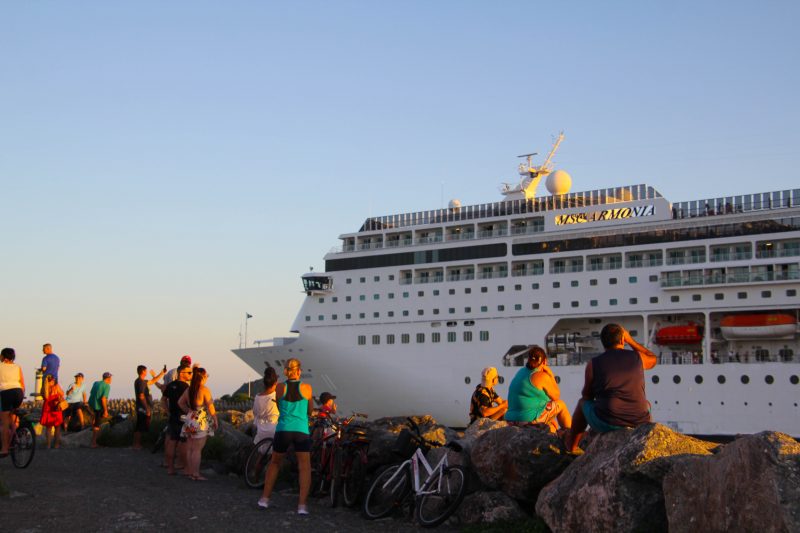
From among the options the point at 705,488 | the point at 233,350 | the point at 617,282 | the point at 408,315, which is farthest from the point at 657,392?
the point at 705,488

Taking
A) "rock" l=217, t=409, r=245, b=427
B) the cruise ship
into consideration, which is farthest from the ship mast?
"rock" l=217, t=409, r=245, b=427

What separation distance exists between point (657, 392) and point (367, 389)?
485 inches

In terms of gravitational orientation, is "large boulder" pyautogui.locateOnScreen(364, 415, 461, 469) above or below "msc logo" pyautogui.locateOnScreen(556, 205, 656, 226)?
below

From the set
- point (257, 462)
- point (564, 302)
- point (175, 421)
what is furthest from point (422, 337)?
point (257, 462)

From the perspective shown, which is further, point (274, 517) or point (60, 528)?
point (274, 517)

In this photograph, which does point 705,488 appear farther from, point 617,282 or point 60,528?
point 617,282

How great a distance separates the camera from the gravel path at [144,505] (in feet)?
29.2

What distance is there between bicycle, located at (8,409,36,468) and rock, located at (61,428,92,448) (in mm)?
4480

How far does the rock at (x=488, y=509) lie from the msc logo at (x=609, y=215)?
28705 millimetres

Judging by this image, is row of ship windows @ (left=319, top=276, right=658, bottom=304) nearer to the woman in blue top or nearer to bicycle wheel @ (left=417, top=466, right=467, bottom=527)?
the woman in blue top

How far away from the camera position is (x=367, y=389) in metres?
37.7

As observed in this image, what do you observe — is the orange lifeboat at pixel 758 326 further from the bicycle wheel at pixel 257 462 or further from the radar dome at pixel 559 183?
the bicycle wheel at pixel 257 462

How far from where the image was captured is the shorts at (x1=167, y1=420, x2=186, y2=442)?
1292 centimetres

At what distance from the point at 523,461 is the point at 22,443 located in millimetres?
7902
